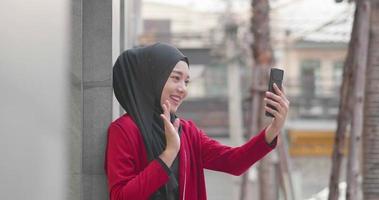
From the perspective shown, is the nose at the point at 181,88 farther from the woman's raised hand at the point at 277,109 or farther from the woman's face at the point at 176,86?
the woman's raised hand at the point at 277,109

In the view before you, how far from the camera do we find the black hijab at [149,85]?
3.19 m

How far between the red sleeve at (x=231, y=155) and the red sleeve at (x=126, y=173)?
0.41 meters

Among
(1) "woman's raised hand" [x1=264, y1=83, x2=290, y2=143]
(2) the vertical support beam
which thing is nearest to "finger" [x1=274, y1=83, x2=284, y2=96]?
(1) "woman's raised hand" [x1=264, y1=83, x2=290, y2=143]

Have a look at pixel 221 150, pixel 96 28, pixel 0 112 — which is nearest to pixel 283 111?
pixel 221 150

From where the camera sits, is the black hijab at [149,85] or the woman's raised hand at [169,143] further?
the black hijab at [149,85]

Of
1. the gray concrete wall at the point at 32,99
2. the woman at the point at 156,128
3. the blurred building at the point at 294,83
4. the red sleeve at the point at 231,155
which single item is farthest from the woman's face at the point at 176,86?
the blurred building at the point at 294,83

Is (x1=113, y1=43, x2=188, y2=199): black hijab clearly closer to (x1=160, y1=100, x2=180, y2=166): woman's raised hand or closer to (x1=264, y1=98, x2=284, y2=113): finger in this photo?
(x1=160, y1=100, x2=180, y2=166): woman's raised hand

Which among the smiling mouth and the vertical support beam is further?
the vertical support beam

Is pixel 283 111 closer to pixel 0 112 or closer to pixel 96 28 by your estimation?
pixel 96 28

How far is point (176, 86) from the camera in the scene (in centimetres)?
319

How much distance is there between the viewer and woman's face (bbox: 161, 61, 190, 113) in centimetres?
319

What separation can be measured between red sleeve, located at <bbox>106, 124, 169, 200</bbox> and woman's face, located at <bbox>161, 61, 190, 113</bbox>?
228 mm

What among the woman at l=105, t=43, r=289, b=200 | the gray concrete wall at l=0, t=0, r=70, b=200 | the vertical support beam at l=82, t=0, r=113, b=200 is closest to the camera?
the gray concrete wall at l=0, t=0, r=70, b=200

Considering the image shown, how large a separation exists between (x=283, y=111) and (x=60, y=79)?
95 cm
